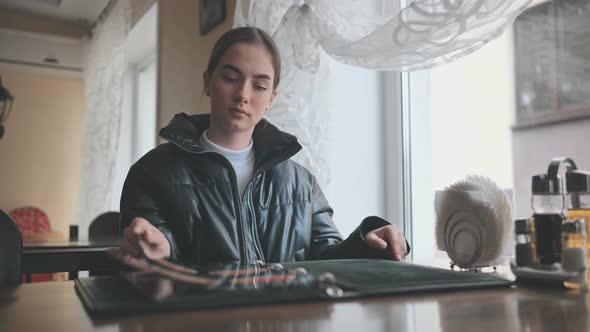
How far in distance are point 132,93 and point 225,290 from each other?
457 centimetres

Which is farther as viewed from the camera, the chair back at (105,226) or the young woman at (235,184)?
the chair back at (105,226)

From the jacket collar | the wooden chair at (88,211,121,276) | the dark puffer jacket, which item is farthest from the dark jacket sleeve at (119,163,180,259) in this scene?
the wooden chair at (88,211,121,276)

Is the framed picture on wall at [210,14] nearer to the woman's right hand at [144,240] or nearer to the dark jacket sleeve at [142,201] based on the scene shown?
the dark jacket sleeve at [142,201]

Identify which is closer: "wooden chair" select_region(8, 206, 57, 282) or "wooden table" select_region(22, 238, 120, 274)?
"wooden table" select_region(22, 238, 120, 274)

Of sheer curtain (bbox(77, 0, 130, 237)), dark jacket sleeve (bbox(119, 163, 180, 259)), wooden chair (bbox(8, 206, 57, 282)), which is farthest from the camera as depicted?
wooden chair (bbox(8, 206, 57, 282))

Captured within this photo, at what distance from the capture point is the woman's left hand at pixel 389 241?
1.00 metres

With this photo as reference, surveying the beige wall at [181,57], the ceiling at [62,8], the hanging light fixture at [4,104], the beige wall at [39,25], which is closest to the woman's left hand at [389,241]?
the beige wall at [181,57]

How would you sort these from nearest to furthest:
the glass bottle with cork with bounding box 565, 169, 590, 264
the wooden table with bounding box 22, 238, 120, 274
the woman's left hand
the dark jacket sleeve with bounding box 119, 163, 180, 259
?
the glass bottle with cork with bounding box 565, 169, 590, 264, the woman's left hand, the dark jacket sleeve with bounding box 119, 163, 180, 259, the wooden table with bounding box 22, 238, 120, 274

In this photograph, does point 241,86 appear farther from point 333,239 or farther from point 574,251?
point 574,251

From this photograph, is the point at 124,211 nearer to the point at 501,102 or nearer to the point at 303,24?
the point at 303,24

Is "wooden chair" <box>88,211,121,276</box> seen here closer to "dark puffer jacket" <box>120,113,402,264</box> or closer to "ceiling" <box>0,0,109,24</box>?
"dark puffer jacket" <box>120,113,402,264</box>

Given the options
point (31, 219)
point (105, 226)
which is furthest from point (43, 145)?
point (105, 226)

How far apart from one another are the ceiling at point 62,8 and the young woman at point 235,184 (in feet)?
12.7

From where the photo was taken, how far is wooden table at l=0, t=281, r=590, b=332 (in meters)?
0.51
